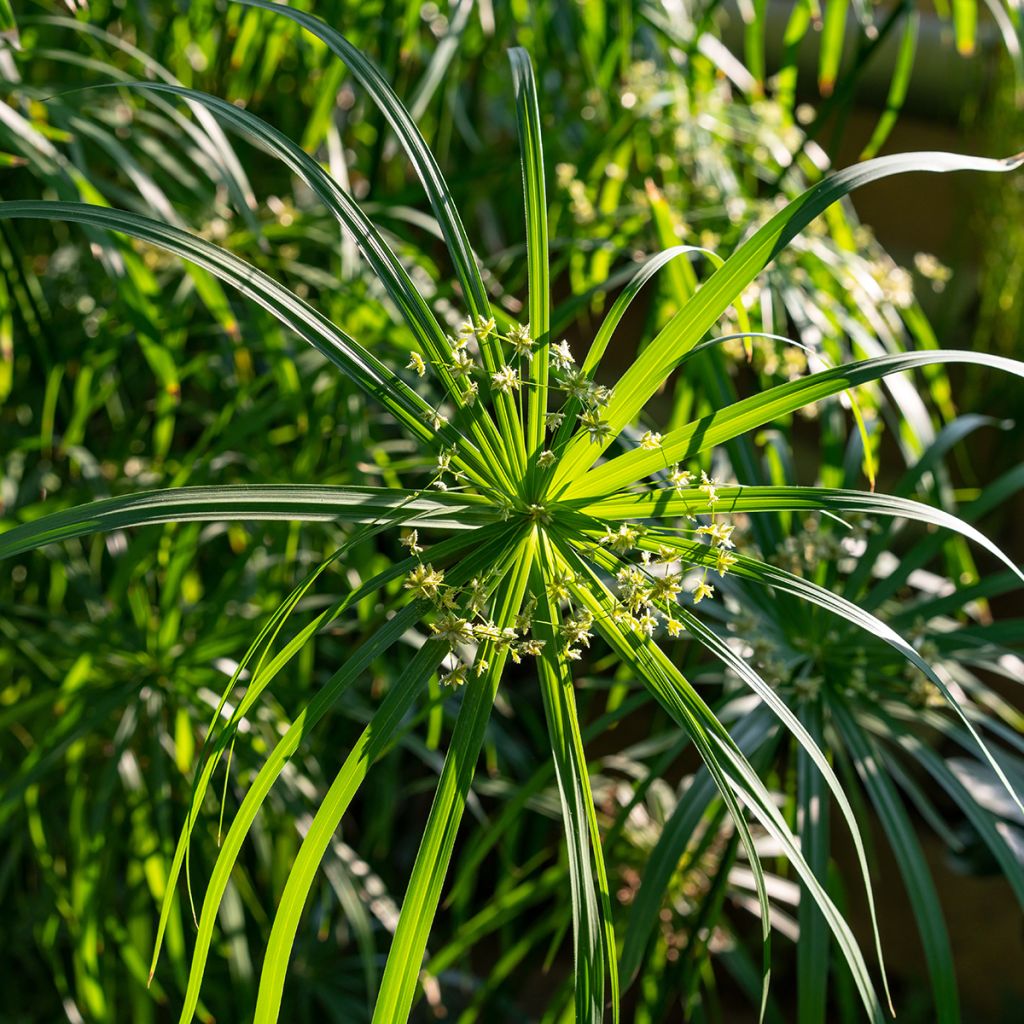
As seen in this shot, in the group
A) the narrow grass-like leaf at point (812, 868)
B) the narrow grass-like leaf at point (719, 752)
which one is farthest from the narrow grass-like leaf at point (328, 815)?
the narrow grass-like leaf at point (812, 868)

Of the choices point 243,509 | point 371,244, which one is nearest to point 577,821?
point 243,509

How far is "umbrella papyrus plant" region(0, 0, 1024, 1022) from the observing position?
677 millimetres

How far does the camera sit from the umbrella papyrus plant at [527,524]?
68cm

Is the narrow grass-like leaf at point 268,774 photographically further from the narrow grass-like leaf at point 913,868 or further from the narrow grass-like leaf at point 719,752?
the narrow grass-like leaf at point 913,868

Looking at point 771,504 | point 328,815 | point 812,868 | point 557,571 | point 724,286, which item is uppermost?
point 724,286

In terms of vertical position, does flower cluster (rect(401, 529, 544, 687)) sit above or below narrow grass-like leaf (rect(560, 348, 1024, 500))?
below

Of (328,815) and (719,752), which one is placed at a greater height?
(719,752)

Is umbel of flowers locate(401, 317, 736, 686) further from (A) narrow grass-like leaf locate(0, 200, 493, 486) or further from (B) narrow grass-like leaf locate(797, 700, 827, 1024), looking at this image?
(B) narrow grass-like leaf locate(797, 700, 827, 1024)

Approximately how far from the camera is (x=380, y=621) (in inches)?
58.9

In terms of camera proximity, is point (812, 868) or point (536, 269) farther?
point (812, 868)

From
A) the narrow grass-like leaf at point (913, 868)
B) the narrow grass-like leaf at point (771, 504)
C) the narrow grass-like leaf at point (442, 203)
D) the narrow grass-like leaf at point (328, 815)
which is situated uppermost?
the narrow grass-like leaf at point (442, 203)

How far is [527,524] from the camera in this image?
733mm

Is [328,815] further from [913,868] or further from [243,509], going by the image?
[913,868]

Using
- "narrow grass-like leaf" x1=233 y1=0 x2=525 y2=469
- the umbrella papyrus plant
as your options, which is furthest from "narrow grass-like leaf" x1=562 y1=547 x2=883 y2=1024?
"narrow grass-like leaf" x1=233 y1=0 x2=525 y2=469
